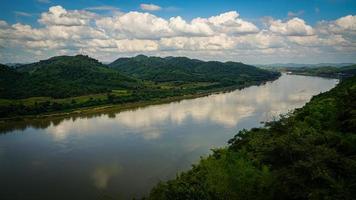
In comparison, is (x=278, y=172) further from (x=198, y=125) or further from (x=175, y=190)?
(x=198, y=125)

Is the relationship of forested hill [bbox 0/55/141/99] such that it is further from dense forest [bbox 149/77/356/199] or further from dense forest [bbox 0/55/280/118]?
dense forest [bbox 149/77/356/199]

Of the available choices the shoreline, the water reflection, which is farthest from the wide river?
the shoreline

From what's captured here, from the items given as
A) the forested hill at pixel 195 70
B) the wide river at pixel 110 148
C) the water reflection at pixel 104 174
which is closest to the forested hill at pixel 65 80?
the wide river at pixel 110 148

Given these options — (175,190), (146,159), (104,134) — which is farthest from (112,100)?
(175,190)

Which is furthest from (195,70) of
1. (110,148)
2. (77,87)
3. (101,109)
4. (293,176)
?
(293,176)

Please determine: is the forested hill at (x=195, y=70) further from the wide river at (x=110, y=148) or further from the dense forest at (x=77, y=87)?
the wide river at (x=110, y=148)

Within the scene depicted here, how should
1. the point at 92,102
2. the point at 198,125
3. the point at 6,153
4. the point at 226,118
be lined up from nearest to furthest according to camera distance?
1. the point at 6,153
2. the point at 198,125
3. the point at 226,118
4. the point at 92,102

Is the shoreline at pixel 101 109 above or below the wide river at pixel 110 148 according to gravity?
above
